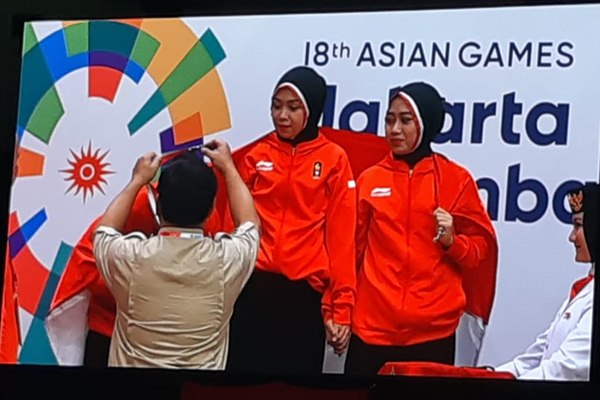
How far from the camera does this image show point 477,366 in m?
3.57

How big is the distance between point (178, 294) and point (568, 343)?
1028mm

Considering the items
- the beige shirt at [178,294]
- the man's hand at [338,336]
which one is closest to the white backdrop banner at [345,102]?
the beige shirt at [178,294]

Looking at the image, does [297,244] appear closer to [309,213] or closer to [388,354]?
[309,213]

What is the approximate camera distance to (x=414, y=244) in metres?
3.65

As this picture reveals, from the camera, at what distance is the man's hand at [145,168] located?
3.86 meters

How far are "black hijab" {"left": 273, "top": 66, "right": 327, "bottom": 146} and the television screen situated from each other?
14mm

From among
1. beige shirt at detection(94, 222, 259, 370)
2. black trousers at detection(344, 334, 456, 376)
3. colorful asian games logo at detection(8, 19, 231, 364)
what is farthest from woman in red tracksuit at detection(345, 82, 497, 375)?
colorful asian games logo at detection(8, 19, 231, 364)

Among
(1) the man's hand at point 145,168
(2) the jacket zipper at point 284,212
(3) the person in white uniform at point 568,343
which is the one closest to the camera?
(3) the person in white uniform at point 568,343

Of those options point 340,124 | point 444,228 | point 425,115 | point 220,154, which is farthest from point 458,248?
point 220,154

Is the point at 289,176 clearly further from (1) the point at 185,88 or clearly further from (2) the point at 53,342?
(2) the point at 53,342

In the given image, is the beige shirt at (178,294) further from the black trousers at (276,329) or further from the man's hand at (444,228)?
the man's hand at (444,228)

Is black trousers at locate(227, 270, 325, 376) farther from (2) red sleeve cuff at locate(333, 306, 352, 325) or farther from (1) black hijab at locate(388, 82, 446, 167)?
(1) black hijab at locate(388, 82, 446, 167)

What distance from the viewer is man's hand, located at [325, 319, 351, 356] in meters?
3.67

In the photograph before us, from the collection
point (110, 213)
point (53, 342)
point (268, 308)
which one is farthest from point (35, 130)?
point (268, 308)
